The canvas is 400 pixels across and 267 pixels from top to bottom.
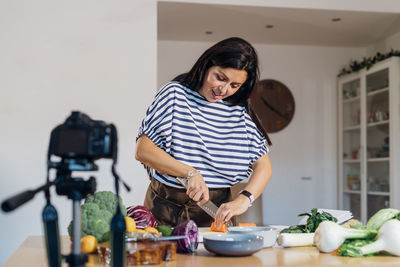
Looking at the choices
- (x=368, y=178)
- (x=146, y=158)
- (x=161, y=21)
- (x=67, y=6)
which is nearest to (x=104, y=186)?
(x=67, y=6)

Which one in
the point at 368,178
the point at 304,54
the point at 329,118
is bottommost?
the point at 368,178

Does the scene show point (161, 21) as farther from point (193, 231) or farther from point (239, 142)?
point (193, 231)

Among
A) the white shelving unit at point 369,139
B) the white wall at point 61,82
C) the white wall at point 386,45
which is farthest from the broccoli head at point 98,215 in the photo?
the white wall at point 386,45

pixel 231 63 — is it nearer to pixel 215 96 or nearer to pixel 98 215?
pixel 215 96

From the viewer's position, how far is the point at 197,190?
165cm

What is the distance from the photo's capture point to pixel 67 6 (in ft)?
13.4

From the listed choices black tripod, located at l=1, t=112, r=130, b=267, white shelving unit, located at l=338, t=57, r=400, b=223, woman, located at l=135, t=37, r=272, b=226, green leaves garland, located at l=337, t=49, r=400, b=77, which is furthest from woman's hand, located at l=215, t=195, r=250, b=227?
green leaves garland, located at l=337, t=49, r=400, b=77

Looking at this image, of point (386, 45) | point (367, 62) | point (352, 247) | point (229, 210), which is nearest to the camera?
point (352, 247)

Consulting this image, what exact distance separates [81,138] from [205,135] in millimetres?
1145

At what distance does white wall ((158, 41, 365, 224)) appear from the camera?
5.93m

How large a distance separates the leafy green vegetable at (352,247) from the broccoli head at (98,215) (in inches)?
21.3

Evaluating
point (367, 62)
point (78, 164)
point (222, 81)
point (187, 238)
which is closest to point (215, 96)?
point (222, 81)

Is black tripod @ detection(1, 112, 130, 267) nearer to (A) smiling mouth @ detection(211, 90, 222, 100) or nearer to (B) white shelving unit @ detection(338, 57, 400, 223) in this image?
(A) smiling mouth @ detection(211, 90, 222, 100)

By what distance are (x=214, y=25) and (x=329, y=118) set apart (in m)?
1.86
